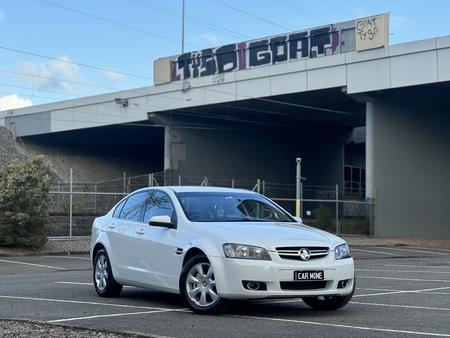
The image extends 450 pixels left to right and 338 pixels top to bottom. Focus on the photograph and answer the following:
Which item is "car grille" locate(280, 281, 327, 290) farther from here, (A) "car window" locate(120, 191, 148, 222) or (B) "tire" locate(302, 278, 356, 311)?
(A) "car window" locate(120, 191, 148, 222)

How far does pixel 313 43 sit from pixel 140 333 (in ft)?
107

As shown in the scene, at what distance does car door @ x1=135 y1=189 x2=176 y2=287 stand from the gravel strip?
2053mm

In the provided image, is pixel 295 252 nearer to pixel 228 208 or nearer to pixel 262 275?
pixel 262 275

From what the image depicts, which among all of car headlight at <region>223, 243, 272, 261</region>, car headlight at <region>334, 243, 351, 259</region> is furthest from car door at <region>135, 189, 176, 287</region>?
car headlight at <region>334, 243, 351, 259</region>

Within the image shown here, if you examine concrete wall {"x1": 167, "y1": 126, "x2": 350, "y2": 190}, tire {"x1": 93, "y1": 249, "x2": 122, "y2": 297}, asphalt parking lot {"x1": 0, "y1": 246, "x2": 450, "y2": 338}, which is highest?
concrete wall {"x1": 167, "y1": 126, "x2": 350, "y2": 190}

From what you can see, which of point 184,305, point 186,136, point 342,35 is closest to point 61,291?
point 184,305

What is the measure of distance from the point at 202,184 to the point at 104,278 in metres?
25.8

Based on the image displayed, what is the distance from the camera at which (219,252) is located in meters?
8.76

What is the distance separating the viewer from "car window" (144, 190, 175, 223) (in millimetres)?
10166

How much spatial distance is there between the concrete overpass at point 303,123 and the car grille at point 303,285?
25058 millimetres

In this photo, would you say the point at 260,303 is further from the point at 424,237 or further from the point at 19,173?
the point at 424,237

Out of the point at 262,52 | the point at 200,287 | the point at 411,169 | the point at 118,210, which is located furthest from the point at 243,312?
the point at 262,52

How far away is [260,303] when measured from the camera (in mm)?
10281

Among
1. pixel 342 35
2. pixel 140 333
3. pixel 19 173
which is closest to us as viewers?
pixel 140 333
